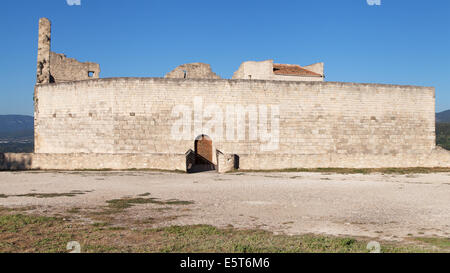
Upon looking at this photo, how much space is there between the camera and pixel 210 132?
2084 centimetres

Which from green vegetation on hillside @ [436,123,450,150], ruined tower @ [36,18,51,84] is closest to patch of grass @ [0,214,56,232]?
ruined tower @ [36,18,51,84]

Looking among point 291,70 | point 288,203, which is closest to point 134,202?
point 288,203

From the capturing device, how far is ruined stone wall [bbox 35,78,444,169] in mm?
20594

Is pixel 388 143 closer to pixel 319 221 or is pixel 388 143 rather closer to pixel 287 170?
pixel 287 170

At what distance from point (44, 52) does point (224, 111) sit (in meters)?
13.1

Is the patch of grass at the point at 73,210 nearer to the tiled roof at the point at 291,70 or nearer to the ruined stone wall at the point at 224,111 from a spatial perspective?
the ruined stone wall at the point at 224,111

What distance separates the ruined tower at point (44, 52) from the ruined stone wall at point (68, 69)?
1.02 meters

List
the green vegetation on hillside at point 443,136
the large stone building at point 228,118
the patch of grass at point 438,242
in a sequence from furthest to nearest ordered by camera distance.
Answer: the green vegetation on hillside at point 443,136 → the large stone building at point 228,118 → the patch of grass at point 438,242

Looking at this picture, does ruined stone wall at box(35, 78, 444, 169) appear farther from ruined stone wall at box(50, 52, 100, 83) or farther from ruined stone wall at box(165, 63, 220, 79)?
ruined stone wall at box(165, 63, 220, 79)

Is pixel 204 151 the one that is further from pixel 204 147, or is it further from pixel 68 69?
pixel 68 69

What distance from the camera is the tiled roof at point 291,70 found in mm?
30400

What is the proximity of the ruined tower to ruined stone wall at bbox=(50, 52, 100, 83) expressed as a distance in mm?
1020

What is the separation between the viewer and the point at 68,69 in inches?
1086

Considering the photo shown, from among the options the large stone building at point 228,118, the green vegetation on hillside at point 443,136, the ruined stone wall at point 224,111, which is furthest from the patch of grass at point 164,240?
the green vegetation on hillside at point 443,136
